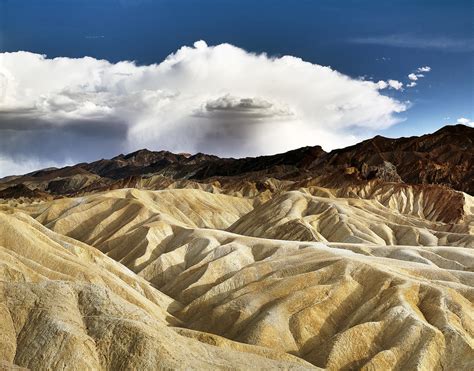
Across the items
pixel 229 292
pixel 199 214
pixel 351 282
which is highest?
pixel 351 282

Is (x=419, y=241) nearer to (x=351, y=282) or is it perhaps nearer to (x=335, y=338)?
(x=351, y=282)

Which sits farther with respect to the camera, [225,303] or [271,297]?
[225,303]

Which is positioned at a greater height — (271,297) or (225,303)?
(271,297)

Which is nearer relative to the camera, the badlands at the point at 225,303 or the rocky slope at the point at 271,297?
the badlands at the point at 225,303

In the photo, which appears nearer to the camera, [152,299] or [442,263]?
[152,299]

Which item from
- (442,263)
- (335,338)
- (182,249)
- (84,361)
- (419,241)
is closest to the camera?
(84,361)

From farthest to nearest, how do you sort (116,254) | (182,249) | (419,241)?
(419,241) → (116,254) → (182,249)

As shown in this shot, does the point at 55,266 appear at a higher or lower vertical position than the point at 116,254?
higher

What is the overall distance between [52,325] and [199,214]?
138 meters

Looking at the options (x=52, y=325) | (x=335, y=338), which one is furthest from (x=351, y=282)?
(x=52, y=325)

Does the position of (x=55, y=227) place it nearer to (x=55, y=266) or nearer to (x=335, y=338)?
(x=55, y=266)

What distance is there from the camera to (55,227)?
139m

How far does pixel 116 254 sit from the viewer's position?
116625mm

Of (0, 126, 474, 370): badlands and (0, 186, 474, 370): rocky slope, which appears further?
(0, 186, 474, 370): rocky slope
